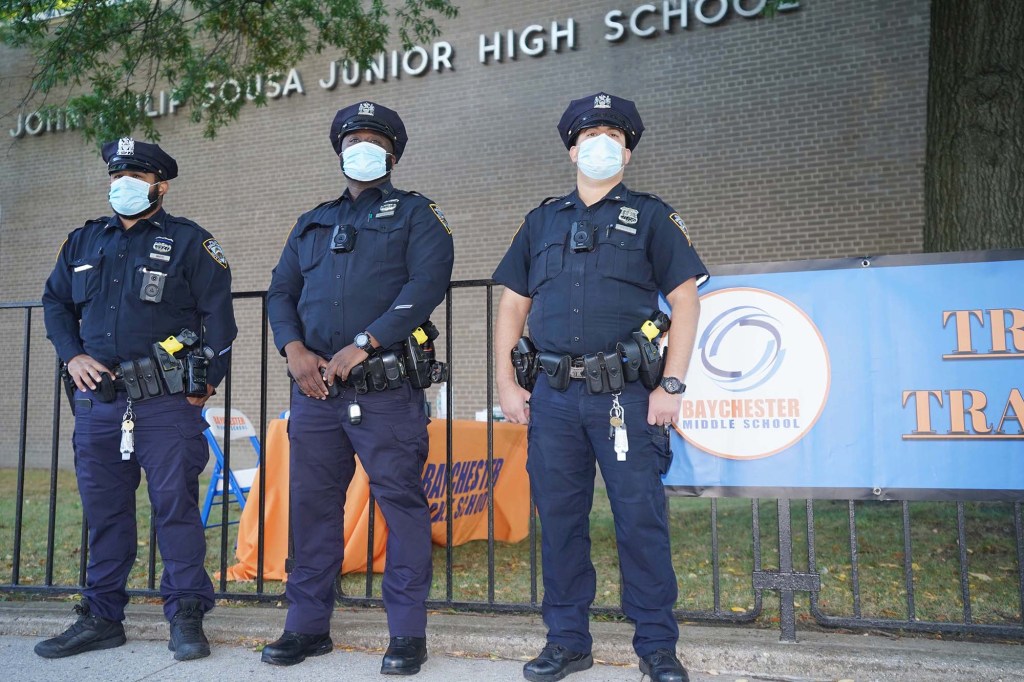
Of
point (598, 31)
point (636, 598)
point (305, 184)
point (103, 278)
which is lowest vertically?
point (636, 598)

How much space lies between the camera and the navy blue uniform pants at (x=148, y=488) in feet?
10.7

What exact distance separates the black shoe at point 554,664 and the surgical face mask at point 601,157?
1.74 meters

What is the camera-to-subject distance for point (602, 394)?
2865 millimetres

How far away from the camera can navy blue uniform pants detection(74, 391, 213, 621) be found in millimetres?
3260

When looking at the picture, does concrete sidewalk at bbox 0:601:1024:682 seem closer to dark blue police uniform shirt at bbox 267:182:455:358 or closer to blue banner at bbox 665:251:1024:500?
blue banner at bbox 665:251:1024:500

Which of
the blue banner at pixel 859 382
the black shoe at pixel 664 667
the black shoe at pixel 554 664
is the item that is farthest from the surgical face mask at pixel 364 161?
the black shoe at pixel 664 667

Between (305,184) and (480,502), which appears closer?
(480,502)

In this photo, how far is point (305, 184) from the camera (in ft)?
39.8

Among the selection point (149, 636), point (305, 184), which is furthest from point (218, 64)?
point (149, 636)

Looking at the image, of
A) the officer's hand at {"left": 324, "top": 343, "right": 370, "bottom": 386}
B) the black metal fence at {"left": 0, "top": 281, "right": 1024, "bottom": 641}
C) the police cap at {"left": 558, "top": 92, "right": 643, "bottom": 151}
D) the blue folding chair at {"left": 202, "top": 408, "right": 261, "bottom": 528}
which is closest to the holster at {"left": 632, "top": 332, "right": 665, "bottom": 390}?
the black metal fence at {"left": 0, "top": 281, "right": 1024, "bottom": 641}

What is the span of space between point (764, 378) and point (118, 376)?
259cm

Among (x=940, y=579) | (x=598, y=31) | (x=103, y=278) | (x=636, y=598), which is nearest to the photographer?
(x=636, y=598)

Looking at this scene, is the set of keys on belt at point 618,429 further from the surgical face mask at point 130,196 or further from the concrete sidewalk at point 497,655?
the surgical face mask at point 130,196

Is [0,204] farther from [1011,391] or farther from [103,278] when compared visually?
[1011,391]
